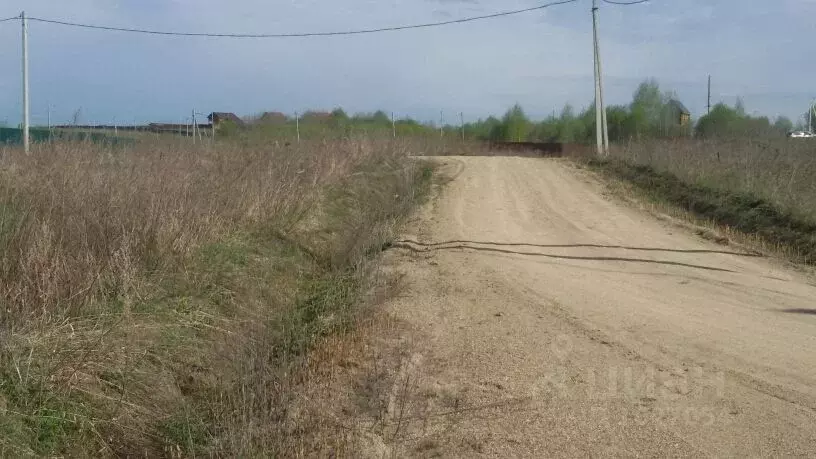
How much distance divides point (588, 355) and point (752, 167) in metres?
12.0

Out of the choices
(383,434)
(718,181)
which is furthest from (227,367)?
(718,181)

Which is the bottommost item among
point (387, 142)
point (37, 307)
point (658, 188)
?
point (37, 307)

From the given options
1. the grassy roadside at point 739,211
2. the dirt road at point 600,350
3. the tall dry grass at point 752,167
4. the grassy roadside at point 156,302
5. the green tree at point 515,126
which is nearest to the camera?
the dirt road at point 600,350

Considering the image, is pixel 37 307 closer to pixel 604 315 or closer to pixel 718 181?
pixel 604 315

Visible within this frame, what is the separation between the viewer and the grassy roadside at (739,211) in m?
11.3

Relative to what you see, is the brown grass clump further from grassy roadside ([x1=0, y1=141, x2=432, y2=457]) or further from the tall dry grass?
grassy roadside ([x1=0, y1=141, x2=432, y2=457])

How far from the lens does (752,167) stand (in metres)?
16.4

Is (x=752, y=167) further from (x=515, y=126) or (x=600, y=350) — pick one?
(x=515, y=126)

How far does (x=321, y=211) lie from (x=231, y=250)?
5426mm

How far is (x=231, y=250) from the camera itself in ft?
32.0

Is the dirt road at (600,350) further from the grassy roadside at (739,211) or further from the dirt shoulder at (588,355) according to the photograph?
the grassy roadside at (739,211)

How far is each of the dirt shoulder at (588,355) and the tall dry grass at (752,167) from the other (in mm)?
2410

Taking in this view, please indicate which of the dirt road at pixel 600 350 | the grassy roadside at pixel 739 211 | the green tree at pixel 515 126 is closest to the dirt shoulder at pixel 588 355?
the dirt road at pixel 600 350

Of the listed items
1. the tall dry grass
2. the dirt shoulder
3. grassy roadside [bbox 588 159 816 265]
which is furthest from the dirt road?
the tall dry grass
